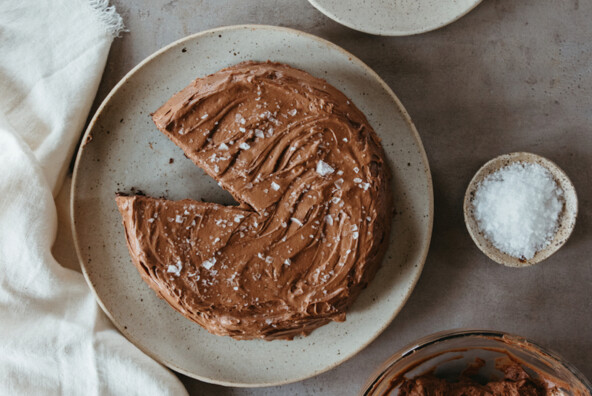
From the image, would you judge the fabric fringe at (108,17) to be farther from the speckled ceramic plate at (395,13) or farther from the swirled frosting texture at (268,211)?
the speckled ceramic plate at (395,13)

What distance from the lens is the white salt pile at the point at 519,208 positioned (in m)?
2.55

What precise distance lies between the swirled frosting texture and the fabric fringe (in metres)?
0.71

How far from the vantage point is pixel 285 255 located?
7.57 ft

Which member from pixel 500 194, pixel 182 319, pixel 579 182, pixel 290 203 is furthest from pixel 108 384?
pixel 579 182

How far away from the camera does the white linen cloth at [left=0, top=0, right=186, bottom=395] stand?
2549 mm

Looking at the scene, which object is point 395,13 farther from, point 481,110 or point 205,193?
point 205,193

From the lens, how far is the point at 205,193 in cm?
266

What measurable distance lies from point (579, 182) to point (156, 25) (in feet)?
7.61

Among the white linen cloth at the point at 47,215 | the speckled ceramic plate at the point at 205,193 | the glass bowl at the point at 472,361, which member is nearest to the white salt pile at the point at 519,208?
the speckled ceramic plate at the point at 205,193

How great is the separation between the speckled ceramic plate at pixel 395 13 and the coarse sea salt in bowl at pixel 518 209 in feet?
2.40

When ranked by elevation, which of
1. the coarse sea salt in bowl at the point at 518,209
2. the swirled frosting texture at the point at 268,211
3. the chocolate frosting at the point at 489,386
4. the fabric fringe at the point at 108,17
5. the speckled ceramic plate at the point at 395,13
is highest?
the fabric fringe at the point at 108,17

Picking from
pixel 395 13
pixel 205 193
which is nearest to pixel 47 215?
pixel 205 193

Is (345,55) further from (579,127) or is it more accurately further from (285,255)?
(579,127)

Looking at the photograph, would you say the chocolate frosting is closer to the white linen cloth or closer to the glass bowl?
the glass bowl
